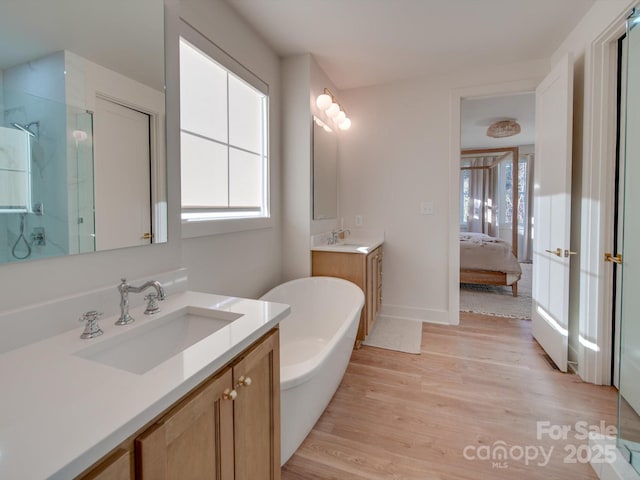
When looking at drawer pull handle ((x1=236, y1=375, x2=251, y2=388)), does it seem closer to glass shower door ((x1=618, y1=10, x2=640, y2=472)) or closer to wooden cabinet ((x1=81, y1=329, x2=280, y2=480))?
wooden cabinet ((x1=81, y1=329, x2=280, y2=480))

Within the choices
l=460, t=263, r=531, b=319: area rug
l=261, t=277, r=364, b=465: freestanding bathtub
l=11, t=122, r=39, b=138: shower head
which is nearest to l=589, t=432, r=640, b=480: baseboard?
l=261, t=277, r=364, b=465: freestanding bathtub

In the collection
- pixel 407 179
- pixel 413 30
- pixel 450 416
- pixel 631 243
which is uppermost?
pixel 413 30

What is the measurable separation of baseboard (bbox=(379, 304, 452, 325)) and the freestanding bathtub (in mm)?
1152

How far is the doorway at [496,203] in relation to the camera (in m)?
3.96

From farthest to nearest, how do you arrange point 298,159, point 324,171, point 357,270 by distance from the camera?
point 324,171 < point 298,159 < point 357,270

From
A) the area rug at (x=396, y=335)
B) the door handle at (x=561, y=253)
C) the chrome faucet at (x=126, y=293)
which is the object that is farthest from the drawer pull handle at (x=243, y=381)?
the door handle at (x=561, y=253)

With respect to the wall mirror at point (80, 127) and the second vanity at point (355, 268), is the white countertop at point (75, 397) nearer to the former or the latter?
the wall mirror at point (80, 127)

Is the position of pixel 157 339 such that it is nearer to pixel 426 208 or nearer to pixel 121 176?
pixel 121 176

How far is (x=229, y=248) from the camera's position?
6.79ft

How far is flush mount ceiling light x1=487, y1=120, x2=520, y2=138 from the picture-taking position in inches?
176

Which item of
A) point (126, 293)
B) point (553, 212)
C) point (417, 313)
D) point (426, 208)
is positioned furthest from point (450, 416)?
point (426, 208)

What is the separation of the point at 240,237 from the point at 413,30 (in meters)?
1.98

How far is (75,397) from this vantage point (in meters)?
0.60

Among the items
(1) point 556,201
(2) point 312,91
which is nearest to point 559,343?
(1) point 556,201
